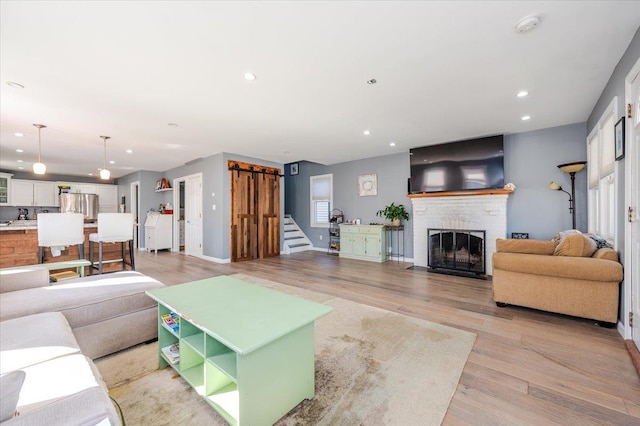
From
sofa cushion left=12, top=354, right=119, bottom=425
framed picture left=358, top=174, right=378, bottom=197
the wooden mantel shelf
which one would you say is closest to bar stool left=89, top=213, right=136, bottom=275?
sofa cushion left=12, top=354, right=119, bottom=425

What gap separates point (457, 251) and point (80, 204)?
35.4 ft

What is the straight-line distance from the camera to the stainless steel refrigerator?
8.27 m

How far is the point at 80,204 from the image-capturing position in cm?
852

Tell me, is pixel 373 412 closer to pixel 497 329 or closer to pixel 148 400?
pixel 148 400

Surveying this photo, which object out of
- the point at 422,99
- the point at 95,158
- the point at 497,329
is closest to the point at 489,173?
the point at 422,99

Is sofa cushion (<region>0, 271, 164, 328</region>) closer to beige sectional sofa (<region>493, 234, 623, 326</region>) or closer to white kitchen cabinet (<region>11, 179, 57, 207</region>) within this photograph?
beige sectional sofa (<region>493, 234, 623, 326</region>)

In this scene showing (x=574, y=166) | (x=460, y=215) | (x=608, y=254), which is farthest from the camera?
(x=460, y=215)

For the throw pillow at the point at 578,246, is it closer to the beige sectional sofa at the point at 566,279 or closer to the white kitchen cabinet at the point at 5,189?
the beige sectional sofa at the point at 566,279

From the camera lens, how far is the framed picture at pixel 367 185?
6.40 metres

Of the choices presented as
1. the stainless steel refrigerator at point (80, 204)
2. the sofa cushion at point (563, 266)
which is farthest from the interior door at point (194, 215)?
the sofa cushion at point (563, 266)

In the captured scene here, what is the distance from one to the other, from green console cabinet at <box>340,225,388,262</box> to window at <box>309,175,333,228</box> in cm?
114

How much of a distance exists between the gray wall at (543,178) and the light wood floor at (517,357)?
55.9 inches

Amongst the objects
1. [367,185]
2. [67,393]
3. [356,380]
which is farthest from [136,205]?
[356,380]

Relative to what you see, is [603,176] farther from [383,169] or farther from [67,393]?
[67,393]
